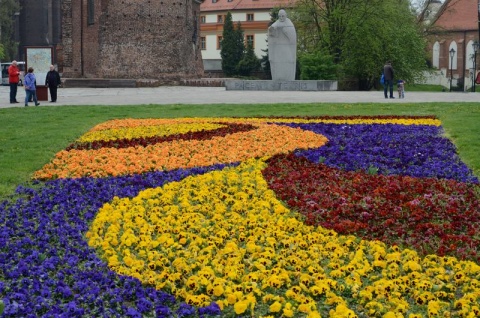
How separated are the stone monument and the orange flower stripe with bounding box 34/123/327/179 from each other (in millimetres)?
23558

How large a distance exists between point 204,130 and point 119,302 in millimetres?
10835

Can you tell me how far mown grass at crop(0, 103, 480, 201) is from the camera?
12.1 metres

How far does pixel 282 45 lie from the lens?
38.5 metres

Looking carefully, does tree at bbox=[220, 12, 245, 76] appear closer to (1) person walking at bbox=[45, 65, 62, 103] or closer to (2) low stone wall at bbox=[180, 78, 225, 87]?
(2) low stone wall at bbox=[180, 78, 225, 87]

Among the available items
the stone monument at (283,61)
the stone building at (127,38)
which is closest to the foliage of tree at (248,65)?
the stone building at (127,38)

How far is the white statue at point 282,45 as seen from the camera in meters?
38.2

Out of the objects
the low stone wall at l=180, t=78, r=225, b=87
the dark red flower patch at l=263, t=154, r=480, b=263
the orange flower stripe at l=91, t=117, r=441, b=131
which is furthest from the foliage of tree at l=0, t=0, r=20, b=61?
the dark red flower patch at l=263, t=154, r=480, b=263

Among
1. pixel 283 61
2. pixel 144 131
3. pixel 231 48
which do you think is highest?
pixel 231 48

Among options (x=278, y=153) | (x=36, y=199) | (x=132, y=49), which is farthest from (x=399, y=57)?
(x=36, y=199)

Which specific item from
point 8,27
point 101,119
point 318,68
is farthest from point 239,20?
point 101,119

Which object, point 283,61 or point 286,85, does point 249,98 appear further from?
point 283,61

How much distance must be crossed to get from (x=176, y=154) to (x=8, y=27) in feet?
258

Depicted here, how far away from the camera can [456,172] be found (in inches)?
424

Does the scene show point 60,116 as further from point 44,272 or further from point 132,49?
point 132,49
